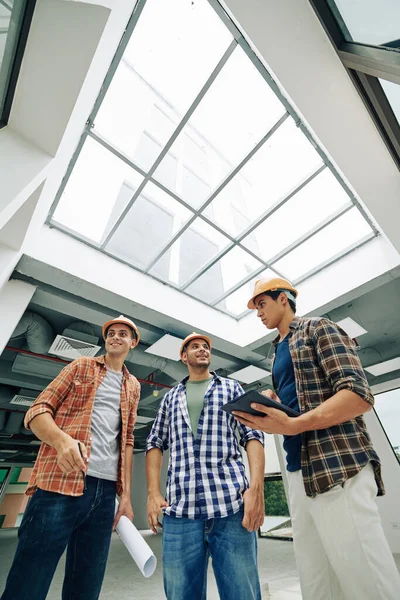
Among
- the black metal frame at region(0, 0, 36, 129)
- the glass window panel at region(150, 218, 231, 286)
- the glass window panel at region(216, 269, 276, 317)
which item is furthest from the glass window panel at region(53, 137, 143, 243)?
the glass window panel at region(216, 269, 276, 317)

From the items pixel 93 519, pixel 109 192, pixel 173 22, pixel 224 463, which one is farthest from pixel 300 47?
pixel 93 519

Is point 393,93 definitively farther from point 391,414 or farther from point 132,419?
point 391,414

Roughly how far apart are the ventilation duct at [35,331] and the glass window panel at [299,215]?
10.4 ft

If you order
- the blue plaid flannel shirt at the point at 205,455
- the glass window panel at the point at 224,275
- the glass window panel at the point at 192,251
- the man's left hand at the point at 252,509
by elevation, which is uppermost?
the glass window panel at the point at 192,251

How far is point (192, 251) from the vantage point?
13.0ft

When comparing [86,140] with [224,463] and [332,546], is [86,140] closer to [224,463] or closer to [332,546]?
[224,463]

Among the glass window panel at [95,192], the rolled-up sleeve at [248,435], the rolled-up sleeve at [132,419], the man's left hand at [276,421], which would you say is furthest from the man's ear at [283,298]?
the glass window panel at [95,192]

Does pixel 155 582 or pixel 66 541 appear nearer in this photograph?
pixel 66 541

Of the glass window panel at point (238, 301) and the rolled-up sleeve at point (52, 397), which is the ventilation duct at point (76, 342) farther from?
the rolled-up sleeve at point (52, 397)

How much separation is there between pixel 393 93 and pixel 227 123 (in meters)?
1.42

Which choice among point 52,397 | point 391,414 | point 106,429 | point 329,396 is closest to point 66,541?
point 106,429

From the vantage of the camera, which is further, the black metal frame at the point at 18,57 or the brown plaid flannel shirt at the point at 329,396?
the black metal frame at the point at 18,57

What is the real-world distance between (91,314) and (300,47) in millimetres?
3674

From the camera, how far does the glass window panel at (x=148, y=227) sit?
11.1 ft
